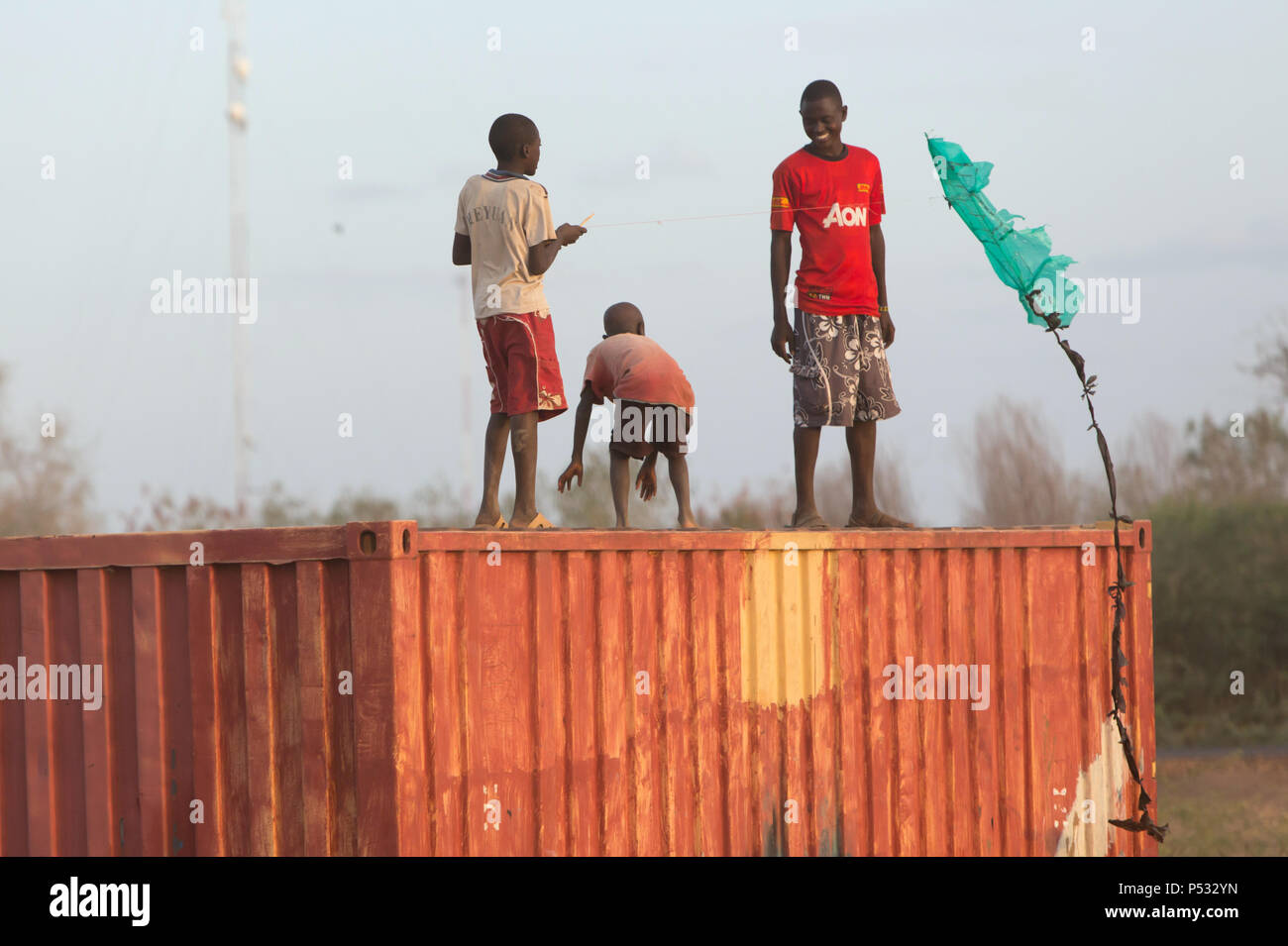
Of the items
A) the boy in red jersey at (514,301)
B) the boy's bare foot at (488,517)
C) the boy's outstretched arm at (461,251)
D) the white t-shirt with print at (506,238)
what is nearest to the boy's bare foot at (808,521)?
the boy in red jersey at (514,301)

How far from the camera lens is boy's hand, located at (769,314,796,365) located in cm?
614

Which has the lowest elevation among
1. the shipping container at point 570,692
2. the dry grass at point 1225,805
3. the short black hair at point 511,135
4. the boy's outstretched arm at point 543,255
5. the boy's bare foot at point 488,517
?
the dry grass at point 1225,805

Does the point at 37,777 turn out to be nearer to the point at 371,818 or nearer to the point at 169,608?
the point at 169,608

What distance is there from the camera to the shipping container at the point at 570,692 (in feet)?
14.9

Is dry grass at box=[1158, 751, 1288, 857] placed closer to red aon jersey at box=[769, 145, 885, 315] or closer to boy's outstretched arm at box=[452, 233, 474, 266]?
red aon jersey at box=[769, 145, 885, 315]

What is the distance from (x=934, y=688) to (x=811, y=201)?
2130mm

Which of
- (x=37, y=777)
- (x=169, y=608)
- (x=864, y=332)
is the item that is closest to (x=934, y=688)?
(x=864, y=332)

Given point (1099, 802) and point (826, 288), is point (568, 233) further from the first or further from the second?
point (1099, 802)

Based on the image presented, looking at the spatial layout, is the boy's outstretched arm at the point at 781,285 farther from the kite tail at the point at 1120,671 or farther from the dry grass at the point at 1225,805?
the dry grass at the point at 1225,805

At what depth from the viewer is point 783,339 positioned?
6.14 meters

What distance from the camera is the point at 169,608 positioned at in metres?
4.86

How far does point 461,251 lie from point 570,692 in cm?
211

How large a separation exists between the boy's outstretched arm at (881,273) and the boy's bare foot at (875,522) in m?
0.77

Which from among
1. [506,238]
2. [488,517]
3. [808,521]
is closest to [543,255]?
[506,238]
